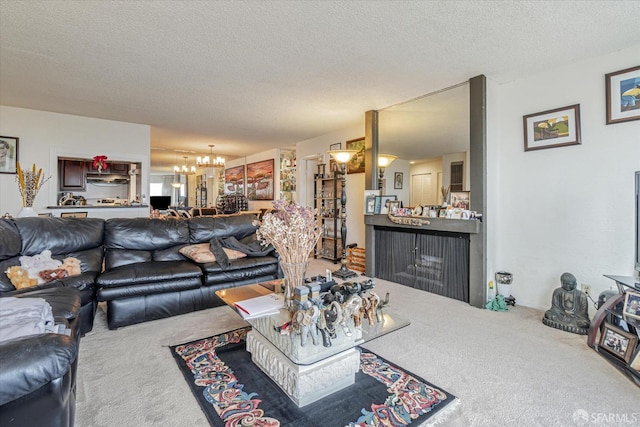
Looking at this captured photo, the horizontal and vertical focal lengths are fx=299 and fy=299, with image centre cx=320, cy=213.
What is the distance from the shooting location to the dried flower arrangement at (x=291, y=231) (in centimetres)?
189

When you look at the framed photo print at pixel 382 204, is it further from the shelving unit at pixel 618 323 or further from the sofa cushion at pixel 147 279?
the sofa cushion at pixel 147 279

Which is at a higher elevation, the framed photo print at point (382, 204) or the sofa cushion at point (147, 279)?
the framed photo print at point (382, 204)

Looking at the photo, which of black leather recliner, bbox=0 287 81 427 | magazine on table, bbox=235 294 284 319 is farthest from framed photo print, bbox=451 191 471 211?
black leather recliner, bbox=0 287 81 427

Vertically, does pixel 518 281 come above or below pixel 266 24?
below

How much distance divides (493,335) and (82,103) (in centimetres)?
562

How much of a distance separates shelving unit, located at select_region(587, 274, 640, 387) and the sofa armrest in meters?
2.98

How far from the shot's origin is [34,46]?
102 inches

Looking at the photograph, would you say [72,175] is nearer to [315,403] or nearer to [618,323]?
[315,403]

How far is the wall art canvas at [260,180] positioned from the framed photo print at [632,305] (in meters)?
6.71

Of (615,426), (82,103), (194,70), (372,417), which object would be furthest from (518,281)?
(82,103)

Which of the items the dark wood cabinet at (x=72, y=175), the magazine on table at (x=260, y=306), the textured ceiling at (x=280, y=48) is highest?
the textured ceiling at (x=280, y=48)

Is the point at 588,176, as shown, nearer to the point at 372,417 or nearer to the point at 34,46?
the point at 372,417

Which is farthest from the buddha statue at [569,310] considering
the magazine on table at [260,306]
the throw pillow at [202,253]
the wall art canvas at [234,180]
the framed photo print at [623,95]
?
the wall art canvas at [234,180]

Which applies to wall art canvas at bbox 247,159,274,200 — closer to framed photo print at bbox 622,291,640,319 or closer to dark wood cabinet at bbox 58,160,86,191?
dark wood cabinet at bbox 58,160,86,191
